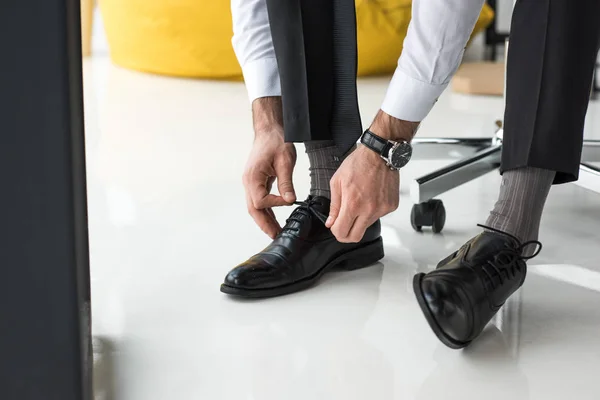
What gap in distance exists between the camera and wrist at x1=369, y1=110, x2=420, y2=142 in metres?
0.95

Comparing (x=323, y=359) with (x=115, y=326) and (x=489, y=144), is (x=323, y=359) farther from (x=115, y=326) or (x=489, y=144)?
(x=489, y=144)

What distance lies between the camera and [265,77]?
1.10 m

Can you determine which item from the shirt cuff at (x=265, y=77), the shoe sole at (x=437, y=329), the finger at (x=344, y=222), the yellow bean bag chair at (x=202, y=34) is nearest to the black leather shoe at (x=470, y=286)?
the shoe sole at (x=437, y=329)

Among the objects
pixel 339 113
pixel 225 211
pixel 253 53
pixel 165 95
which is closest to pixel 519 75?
pixel 339 113

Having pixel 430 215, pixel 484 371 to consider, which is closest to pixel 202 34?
pixel 430 215

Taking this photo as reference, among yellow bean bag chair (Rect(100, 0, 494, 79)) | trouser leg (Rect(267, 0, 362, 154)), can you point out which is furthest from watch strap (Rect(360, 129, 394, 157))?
yellow bean bag chair (Rect(100, 0, 494, 79))

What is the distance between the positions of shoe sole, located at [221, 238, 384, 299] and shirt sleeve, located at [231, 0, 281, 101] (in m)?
0.24

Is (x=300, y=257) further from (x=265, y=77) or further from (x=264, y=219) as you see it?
(x=265, y=77)

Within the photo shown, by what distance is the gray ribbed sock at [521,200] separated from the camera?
94 cm

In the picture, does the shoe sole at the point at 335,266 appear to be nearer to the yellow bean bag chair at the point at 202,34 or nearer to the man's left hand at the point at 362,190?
the man's left hand at the point at 362,190

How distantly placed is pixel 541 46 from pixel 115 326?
1.87ft

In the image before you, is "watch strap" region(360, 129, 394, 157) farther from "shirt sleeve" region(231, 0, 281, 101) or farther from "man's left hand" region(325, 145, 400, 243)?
"shirt sleeve" region(231, 0, 281, 101)

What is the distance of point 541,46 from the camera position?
0.90 metres

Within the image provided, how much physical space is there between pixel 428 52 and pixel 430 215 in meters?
0.44
